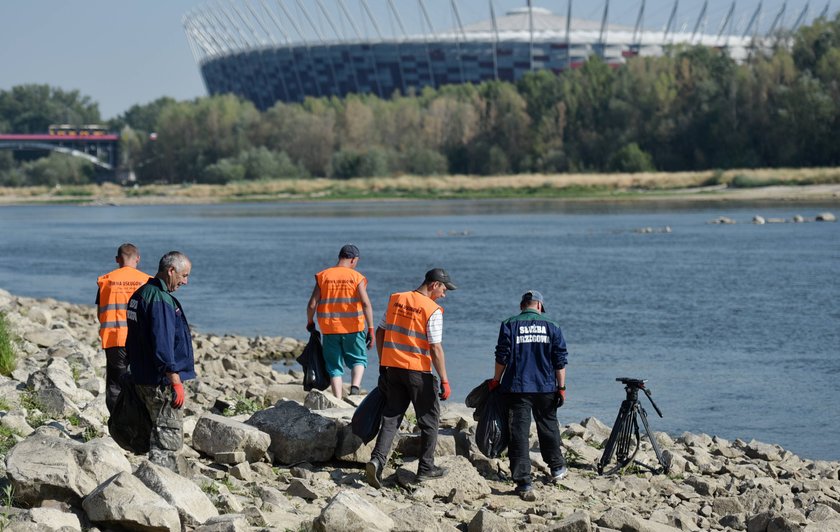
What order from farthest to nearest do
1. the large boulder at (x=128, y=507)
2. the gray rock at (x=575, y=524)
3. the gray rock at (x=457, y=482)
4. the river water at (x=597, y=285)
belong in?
1. the river water at (x=597, y=285)
2. the gray rock at (x=457, y=482)
3. the gray rock at (x=575, y=524)
4. the large boulder at (x=128, y=507)

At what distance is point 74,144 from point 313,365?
167m

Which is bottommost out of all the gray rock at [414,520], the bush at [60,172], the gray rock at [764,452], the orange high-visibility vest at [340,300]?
the bush at [60,172]

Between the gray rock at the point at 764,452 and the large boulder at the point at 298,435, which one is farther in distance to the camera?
the gray rock at the point at 764,452

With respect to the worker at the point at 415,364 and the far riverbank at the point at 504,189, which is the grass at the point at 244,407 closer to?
the worker at the point at 415,364

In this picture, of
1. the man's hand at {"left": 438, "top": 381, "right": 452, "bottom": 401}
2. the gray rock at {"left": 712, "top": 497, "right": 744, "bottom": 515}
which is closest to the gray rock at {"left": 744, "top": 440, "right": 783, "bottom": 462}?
the gray rock at {"left": 712, "top": 497, "right": 744, "bottom": 515}

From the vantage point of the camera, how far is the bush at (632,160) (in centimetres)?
9406

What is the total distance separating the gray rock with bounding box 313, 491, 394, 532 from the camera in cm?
723

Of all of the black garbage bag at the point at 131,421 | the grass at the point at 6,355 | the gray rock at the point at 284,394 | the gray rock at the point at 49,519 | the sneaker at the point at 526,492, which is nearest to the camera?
the gray rock at the point at 49,519

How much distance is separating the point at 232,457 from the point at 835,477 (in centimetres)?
507

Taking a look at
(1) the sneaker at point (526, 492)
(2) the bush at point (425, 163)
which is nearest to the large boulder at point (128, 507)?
(1) the sneaker at point (526, 492)

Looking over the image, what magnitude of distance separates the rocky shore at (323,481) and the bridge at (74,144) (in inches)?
6199

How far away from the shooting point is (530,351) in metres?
9.01

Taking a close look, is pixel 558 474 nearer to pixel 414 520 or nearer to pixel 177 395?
pixel 414 520

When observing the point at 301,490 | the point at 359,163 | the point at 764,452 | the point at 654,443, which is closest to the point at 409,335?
the point at 301,490
